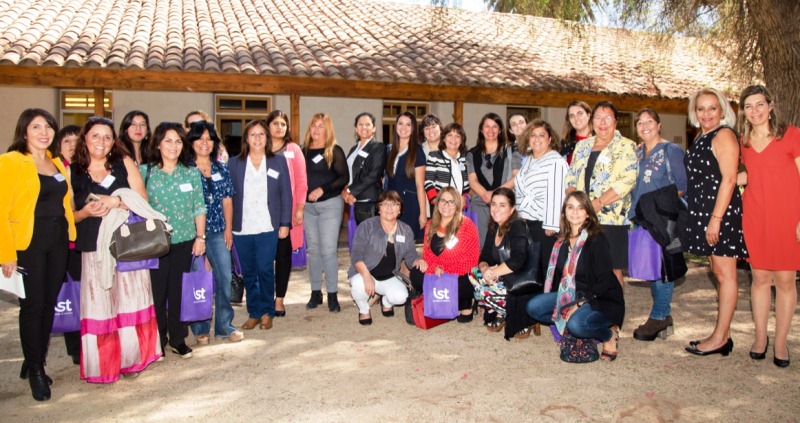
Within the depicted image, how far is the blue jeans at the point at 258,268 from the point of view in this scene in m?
5.32

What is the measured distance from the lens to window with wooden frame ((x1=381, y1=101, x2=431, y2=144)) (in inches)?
575

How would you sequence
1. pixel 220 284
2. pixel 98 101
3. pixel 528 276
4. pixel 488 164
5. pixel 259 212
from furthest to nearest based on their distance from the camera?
pixel 98 101 < pixel 488 164 < pixel 259 212 < pixel 528 276 < pixel 220 284

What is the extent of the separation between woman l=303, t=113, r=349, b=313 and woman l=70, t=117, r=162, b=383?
1850 mm

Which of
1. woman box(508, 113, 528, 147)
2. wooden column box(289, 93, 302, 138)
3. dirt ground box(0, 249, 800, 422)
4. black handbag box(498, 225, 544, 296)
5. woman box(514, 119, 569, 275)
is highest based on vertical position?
wooden column box(289, 93, 302, 138)

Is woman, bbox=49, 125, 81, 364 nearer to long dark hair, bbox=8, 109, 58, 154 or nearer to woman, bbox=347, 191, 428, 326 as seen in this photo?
long dark hair, bbox=8, 109, 58, 154

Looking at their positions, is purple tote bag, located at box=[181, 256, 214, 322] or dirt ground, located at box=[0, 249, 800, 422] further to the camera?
purple tote bag, located at box=[181, 256, 214, 322]

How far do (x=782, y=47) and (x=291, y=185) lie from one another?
19.2 ft

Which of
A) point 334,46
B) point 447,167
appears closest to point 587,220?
point 447,167

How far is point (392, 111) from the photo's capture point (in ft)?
48.8

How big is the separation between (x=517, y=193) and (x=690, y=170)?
4.74ft

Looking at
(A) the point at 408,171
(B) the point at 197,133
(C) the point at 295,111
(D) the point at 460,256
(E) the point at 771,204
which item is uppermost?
(C) the point at 295,111

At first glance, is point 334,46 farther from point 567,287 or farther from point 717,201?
point 717,201

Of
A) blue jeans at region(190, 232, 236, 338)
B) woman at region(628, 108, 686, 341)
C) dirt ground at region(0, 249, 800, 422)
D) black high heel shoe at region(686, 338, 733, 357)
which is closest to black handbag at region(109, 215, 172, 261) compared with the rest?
blue jeans at region(190, 232, 236, 338)

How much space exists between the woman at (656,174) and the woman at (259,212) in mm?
2818
